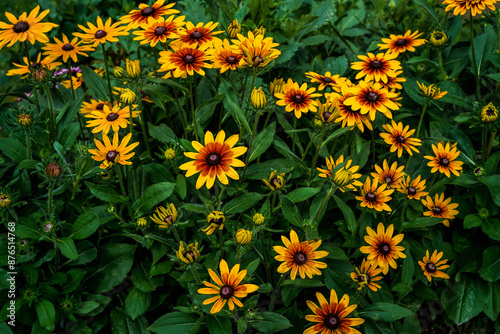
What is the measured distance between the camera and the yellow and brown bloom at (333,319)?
134cm

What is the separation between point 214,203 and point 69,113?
2.85 ft

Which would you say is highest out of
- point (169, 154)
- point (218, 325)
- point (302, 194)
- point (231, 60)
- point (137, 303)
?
point (231, 60)

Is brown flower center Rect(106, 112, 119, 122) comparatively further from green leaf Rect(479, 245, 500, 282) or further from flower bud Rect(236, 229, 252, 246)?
green leaf Rect(479, 245, 500, 282)

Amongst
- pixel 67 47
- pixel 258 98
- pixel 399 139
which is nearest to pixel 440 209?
pixel 399 139

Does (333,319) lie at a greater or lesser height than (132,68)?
lesser

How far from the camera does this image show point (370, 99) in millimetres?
1468

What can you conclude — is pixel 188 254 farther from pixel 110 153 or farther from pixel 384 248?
pixel 384 248

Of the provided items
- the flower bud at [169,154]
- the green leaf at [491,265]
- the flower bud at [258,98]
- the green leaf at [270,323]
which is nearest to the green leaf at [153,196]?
the flower bud at [169,154]

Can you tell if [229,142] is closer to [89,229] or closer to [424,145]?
[89,229]

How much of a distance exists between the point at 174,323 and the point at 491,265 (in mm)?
1324

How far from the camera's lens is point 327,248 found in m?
1.60

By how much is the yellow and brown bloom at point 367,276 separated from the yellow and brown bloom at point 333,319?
115 millimetres

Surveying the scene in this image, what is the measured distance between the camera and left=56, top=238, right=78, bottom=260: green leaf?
4.73 feet

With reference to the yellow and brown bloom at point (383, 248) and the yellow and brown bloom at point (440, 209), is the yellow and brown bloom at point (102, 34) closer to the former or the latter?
the yellow and brown bloom at point (383, 248)
